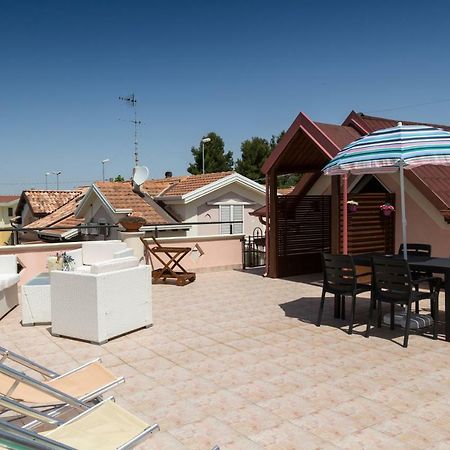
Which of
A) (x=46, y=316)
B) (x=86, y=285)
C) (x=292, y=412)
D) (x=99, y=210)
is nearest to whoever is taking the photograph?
(x=292, y=412)

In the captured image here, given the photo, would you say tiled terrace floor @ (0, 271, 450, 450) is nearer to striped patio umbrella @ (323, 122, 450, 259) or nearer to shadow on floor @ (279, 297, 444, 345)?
shadow on floor @ (279, 297, 444, 345)

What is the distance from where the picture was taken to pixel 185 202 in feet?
66.5

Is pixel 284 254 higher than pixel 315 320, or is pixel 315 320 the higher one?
pixel 284 254

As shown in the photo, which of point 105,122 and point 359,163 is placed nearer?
point 359,163

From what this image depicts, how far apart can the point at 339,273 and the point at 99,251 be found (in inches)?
204

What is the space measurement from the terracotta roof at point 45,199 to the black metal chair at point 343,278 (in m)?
27.4

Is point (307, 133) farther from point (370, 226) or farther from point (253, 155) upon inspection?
point (253, 155)

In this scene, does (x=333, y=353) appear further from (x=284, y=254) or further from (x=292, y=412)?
(x=284, y=254)

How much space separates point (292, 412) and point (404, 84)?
16.2m

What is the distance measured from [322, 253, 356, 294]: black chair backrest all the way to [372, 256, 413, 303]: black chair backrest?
0.30 m

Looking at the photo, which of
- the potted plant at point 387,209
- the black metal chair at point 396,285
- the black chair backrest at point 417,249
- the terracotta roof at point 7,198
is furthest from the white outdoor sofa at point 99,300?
the terracotta roof at point 7,198

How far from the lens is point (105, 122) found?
26359 mm

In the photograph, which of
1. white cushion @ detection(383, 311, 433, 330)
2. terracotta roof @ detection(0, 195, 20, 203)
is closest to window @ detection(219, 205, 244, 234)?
white cushion @ detection(383, 311, 433, 330)

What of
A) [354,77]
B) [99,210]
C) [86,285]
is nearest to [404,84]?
[354,77]
